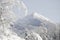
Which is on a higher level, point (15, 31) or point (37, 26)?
point (37, 26)

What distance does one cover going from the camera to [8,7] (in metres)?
5.82

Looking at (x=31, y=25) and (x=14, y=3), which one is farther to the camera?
(x=31, y=25)

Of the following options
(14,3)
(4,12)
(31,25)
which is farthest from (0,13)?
(31,25)

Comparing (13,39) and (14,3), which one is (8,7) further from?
(13,39)

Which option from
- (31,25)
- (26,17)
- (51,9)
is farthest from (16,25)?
(51,9)

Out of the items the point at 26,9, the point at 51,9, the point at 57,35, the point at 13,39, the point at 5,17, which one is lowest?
the point at 13,39

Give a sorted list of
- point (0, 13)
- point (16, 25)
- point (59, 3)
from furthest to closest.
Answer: point (59, 3) → point (16, 25) → point (0, 13)

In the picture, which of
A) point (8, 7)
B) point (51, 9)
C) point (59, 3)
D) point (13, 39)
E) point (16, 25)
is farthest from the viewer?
point (51, 9)

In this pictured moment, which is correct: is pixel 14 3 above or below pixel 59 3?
below

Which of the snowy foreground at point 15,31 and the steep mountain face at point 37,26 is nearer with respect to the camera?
the snowy foreground at point 15,31

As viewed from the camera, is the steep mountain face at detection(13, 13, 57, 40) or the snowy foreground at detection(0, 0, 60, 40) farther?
the steep mountain face at detection(13, 13, 57, 40)

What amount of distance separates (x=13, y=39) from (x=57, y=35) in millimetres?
1722

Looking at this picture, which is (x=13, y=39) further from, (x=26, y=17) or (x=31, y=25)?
(x=26, y=17)

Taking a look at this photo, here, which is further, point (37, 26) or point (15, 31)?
point (37, 26)
